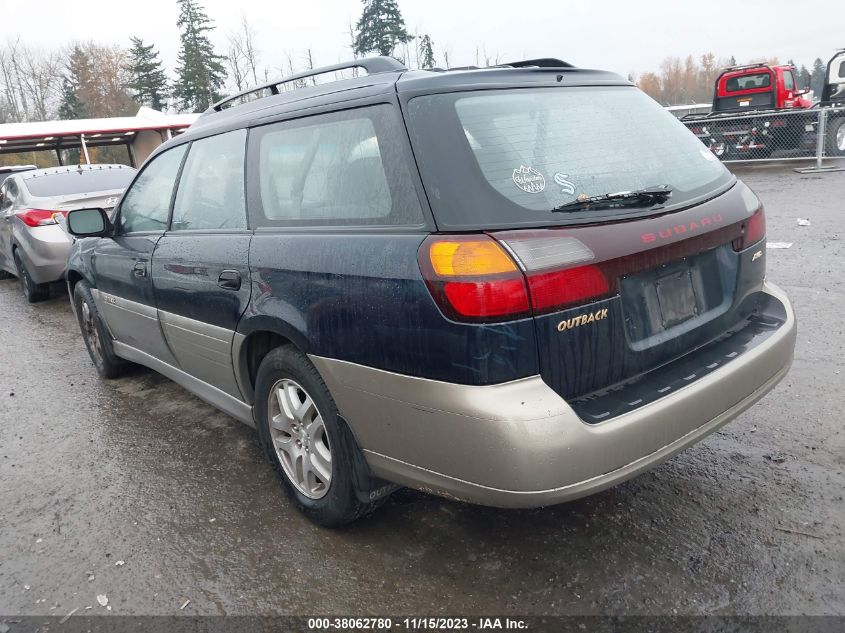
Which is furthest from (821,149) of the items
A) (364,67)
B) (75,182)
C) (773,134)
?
(364,67)

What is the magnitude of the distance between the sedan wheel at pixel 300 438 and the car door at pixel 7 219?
6933 mm

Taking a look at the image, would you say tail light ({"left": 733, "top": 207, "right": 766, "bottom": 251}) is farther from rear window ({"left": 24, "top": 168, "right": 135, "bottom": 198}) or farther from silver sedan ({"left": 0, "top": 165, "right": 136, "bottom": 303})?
rear window ({"left": 24, "top": 168, "right": 135, "bottom": 198})

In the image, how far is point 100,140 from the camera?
30.8m

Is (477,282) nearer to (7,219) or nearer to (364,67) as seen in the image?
(364,67)

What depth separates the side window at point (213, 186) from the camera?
3098mm

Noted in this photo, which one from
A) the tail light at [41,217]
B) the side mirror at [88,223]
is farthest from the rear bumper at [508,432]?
the tail light at [41,217]

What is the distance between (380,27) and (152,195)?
53176 millimetres

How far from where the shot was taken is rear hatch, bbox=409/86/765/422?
6.72 feet

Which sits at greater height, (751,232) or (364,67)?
(364,67)

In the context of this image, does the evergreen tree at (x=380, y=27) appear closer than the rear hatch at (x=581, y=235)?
No

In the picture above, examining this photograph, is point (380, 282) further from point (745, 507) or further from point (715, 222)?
point (745, 507)

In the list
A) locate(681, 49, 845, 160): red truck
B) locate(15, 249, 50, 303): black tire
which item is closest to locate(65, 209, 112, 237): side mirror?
locate(15, 249, 50, 303): black tire

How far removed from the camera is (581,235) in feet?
6.97

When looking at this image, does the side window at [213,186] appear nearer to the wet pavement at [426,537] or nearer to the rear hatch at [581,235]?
the rear hatch at [581,235]
